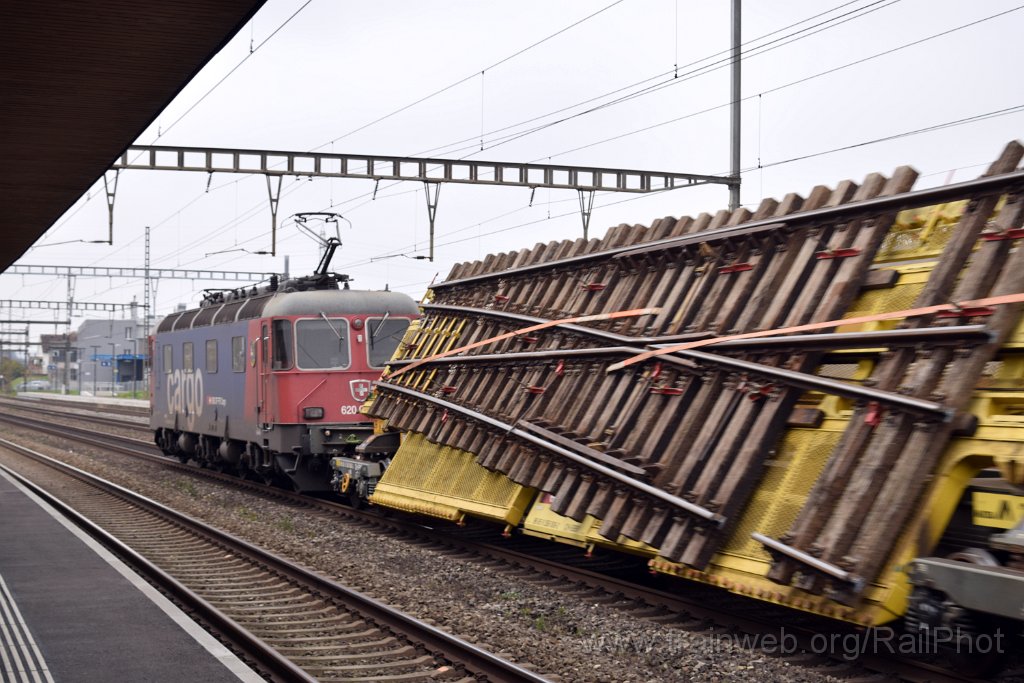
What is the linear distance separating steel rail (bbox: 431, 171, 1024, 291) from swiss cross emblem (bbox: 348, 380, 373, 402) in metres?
7.27

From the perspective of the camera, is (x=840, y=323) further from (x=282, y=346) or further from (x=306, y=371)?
(x=282, y=346)

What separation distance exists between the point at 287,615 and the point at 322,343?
29.2 feet

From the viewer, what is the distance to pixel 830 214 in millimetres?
8312

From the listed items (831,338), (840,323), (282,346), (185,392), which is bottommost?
(185,392)

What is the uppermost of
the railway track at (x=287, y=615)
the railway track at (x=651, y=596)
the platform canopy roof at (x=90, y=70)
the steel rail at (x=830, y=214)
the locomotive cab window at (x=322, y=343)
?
the platform canopy roof at (x=90, y=70)

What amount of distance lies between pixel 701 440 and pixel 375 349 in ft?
35.0

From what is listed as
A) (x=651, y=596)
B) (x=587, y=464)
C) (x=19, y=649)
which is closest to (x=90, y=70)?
(x=19, y=649)

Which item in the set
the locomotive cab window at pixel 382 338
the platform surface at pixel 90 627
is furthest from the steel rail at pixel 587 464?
the locomotive cab window at pixel 382 338

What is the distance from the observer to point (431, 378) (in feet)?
44.1

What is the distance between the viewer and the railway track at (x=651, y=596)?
729cm

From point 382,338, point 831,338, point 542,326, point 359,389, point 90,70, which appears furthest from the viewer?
point 382,338

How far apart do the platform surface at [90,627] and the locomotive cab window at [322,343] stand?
5.99 m

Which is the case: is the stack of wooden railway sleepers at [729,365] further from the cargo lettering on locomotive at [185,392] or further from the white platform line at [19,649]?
the cargo lettering on locomotive at [185,392]

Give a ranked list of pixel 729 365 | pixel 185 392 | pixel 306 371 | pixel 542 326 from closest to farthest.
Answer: pixel 729 365, pixel 542 326, pixel 306 371, pixel 185 392
